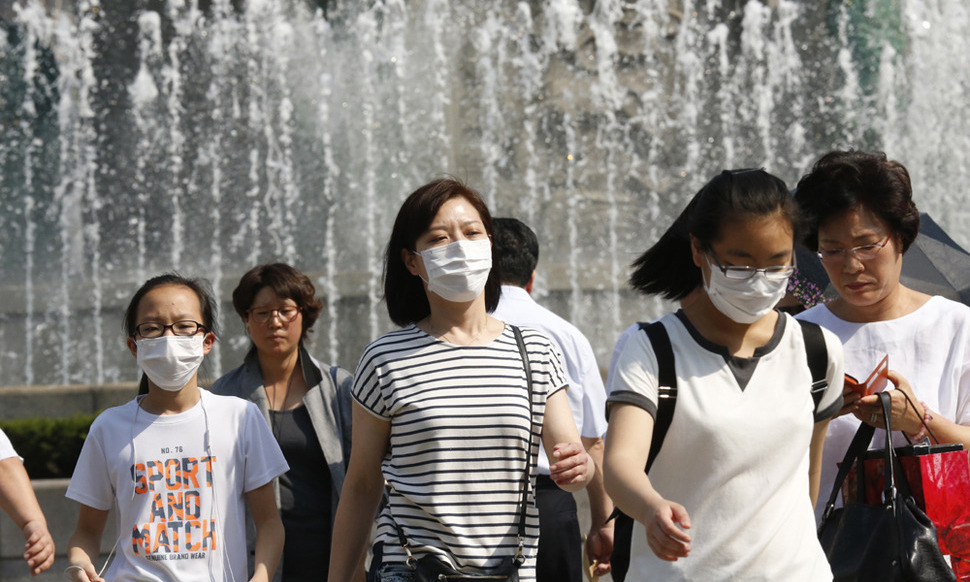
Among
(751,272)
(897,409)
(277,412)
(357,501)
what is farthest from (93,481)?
(897,409)

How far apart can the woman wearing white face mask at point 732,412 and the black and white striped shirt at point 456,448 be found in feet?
1.08

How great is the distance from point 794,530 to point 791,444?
0.54 feet

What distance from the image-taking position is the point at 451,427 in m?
2.40

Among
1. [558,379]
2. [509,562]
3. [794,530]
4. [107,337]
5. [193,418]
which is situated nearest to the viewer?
[794,530]

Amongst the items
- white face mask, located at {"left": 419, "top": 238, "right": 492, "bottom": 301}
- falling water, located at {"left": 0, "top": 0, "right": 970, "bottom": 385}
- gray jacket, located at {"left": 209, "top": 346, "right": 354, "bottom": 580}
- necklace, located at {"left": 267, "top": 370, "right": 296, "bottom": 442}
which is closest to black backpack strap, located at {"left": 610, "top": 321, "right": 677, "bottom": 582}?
white face mask, located at {"left": 419, "top": 238, "right": 492, "bottom": 301}

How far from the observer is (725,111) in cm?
1147

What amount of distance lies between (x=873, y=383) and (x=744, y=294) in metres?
0.52

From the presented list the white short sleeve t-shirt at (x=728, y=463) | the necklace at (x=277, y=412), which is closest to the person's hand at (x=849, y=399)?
the white short sleeve t-shirt at (x=728, y=463)

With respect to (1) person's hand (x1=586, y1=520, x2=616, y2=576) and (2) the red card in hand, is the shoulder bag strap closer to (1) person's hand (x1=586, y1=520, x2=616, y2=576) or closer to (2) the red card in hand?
(2) the red card in hand

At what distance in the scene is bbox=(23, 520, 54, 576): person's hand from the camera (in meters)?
2.87

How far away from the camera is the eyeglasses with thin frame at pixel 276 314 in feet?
12.4

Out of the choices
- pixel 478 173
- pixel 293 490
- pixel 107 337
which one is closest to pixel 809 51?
pixel 478 173

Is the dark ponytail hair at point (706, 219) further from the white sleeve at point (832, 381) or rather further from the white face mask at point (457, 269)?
the white face mask at point (457, 269)

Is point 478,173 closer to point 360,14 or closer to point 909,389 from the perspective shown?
point 360,14
